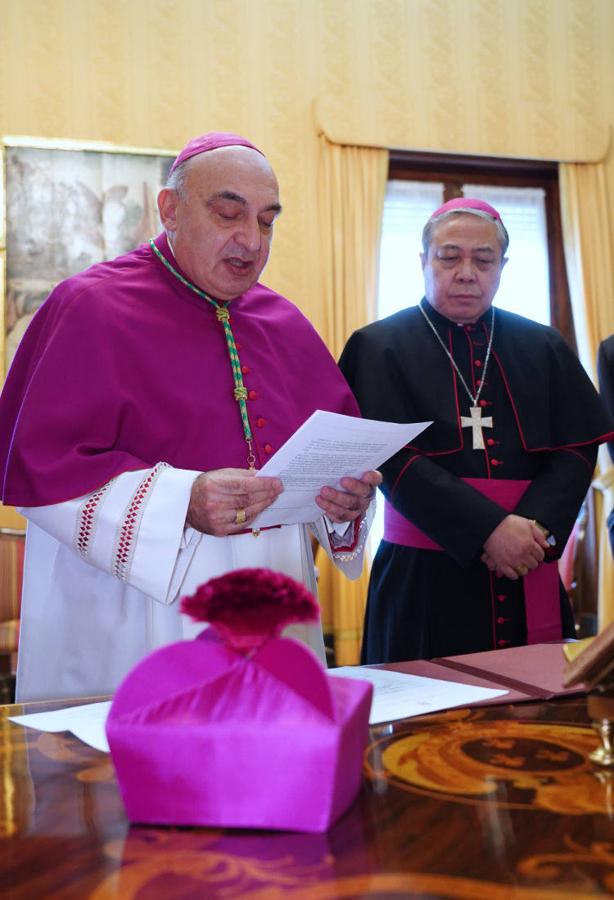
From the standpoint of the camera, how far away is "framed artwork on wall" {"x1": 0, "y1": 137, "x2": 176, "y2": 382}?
6406 mm

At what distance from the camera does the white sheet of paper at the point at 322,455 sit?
A: 1.84 metres

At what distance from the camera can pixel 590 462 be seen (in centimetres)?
309

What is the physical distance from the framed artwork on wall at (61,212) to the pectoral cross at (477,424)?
161 inches

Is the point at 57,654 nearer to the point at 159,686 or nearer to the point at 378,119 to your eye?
the point at 159,686

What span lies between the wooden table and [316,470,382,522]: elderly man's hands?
98 cm

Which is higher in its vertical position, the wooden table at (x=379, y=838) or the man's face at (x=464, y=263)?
the man's face at (x=464, y=263)

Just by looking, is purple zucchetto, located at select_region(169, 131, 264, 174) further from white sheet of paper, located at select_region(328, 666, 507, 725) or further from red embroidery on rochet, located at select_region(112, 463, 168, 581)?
white sheet of paper, located at select_region(328, 666, 507, 725)

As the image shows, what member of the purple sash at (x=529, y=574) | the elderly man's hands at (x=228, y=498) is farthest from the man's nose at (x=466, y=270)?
the elderly man's hands at (x=228, y=498)

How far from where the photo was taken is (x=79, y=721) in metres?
1.48

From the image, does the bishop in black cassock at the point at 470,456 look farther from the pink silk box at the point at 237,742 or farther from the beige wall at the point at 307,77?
the beige wall at the point at 307,77

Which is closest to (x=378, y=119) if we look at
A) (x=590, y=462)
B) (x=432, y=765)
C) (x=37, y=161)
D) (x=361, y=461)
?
(x=37, y=161)

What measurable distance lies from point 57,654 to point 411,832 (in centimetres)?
147

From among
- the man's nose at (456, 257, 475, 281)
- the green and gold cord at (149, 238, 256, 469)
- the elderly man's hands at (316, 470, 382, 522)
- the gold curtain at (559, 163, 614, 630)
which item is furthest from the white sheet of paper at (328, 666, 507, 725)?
the gold curtain at (559, 163, 614, 630)

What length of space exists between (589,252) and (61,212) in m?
3.93
